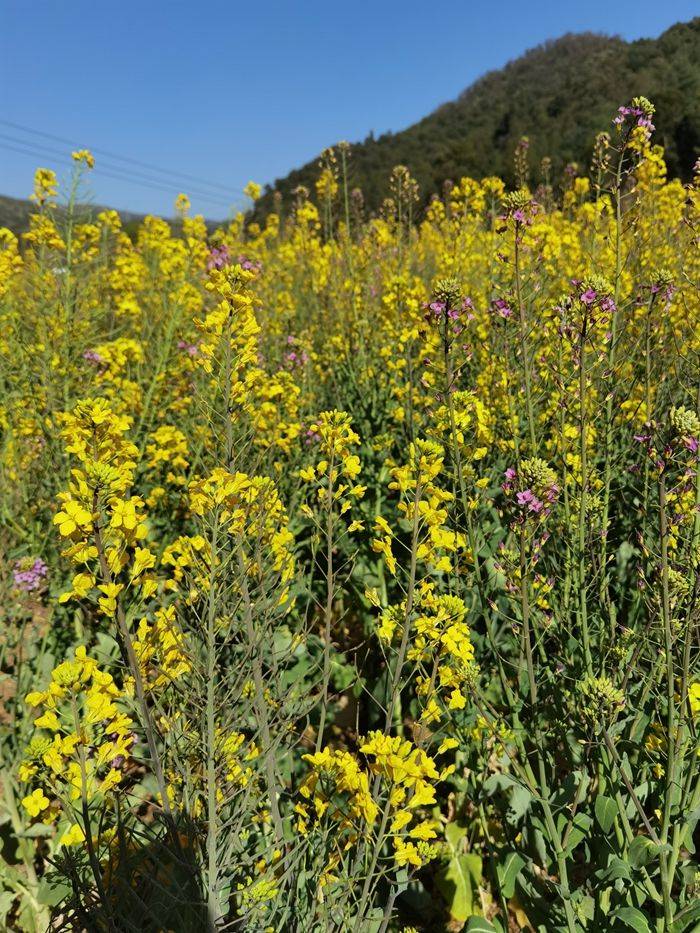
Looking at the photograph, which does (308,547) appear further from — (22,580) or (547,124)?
(547,124)

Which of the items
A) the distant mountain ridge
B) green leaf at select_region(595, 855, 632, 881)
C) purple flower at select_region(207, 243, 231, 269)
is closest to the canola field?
green leaf at select_region(595, 855, 632, 881)

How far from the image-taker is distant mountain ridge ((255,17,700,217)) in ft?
58.1

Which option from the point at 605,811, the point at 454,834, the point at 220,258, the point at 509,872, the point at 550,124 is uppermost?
the point at 550,124

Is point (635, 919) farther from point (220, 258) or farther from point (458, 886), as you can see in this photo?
point (220, 258)

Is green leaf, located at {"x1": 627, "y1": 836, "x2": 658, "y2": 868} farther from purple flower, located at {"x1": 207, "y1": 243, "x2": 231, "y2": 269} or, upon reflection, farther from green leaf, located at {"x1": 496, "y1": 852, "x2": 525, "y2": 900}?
purple flower, located at {"x1": 207, "y1": 243, "x2": 231, "y2": 269}

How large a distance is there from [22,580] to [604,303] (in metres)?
2.85

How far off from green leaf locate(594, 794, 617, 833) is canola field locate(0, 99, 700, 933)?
1 cm

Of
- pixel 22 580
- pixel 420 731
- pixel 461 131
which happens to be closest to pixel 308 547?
pixel 22 580

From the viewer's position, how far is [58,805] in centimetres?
210

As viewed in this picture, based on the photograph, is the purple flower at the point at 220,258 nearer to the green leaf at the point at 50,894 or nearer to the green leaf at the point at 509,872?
the green leaf at the point at 50,894

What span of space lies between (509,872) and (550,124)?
3280 centimetres

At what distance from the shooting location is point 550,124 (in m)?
27.5

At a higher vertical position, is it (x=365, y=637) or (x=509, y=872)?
(x=365, y=637)

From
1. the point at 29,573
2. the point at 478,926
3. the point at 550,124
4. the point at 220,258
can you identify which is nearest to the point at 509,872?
the point at 478,926
